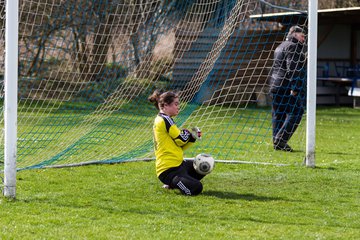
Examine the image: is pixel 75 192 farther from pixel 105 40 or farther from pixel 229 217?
pixel 105 40

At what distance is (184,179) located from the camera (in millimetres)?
7008

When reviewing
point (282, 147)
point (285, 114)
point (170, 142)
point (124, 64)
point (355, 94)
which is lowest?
point (355, 94)

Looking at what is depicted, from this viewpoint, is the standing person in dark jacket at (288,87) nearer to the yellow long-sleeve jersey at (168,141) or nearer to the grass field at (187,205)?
the grass field at (187,205)

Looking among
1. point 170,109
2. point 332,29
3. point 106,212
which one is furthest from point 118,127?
point 332,29

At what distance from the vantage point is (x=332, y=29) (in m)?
21.1

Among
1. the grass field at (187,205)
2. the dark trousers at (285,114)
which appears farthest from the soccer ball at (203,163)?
the dark trousers at (285,114)

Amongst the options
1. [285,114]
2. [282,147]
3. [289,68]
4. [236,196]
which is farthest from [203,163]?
[285,114]

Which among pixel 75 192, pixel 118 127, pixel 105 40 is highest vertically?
pixel 105 40

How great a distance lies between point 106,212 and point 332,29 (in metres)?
16.2

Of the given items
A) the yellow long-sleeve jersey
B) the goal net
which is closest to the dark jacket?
the goal net

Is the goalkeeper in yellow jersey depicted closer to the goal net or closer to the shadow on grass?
the shadow on grass

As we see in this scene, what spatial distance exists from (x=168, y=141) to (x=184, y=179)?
0.43m

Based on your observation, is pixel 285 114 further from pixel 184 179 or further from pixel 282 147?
pixel 184 179

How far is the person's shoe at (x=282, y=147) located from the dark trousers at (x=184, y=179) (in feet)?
11.4
